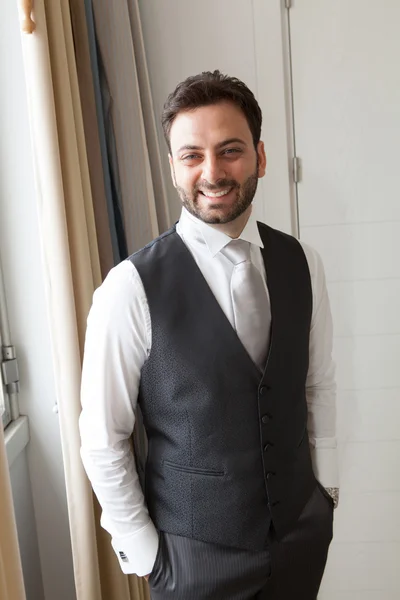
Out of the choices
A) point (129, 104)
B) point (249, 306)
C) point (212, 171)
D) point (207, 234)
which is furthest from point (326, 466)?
point (129, 104)

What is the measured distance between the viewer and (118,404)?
4.05 ft

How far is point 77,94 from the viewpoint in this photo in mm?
1436

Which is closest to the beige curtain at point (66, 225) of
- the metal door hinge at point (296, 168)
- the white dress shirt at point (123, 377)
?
the white dress shirt at point (123, 377)

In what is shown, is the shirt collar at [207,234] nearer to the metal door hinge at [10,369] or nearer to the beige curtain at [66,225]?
the beige curtain at [66,225]

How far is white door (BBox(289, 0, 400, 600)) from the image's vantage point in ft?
6.19

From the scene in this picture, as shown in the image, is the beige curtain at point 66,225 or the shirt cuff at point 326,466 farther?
the shirt cuff at point 326,466

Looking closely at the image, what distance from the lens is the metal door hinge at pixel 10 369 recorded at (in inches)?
62.1

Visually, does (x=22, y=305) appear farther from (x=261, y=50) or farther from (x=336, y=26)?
(x=336, y=26)

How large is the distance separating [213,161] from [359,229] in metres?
0.93

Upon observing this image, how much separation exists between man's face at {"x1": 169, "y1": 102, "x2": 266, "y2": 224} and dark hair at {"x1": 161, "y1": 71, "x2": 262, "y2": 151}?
0.01m

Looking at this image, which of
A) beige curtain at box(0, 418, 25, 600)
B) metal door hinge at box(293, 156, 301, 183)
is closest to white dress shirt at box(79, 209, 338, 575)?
beige curtain at box(0, 418, 25, 600)

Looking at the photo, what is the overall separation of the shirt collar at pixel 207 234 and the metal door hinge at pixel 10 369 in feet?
1.95

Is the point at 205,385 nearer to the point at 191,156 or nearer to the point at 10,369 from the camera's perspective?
the point at 191,156

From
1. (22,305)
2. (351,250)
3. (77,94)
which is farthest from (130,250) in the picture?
(351,250)
